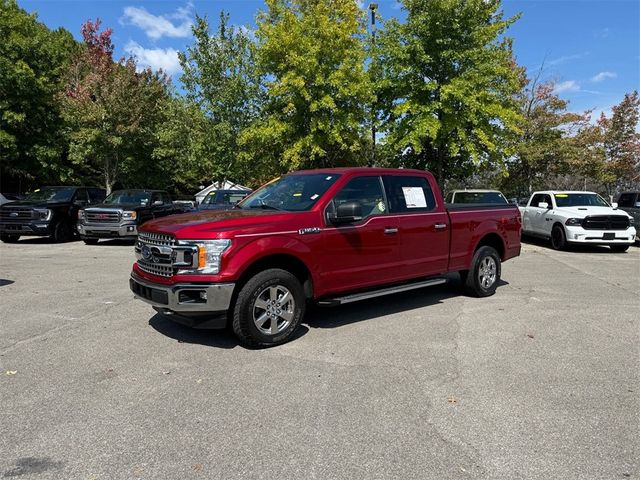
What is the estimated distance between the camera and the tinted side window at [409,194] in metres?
6.40

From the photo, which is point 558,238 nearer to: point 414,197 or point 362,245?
point 414,197

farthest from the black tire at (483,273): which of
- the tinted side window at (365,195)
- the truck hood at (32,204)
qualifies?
the truck hood at (32,204)

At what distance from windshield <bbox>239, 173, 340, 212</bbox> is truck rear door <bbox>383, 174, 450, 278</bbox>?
0.93 m

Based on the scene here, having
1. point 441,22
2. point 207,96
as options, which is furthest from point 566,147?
point 207,96

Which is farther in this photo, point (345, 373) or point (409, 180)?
point (409, 180)

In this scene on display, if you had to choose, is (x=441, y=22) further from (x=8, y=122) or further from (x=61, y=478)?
(x=8, y=122)

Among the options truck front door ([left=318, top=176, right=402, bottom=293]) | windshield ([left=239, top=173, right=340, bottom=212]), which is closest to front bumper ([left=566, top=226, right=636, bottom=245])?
truck front door ([left=318, top=176, right=402, bottom=293])

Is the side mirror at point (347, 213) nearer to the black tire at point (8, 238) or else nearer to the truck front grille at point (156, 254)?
Answer: the truck front grille at point (156, 254)

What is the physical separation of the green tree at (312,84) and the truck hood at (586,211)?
839 cm

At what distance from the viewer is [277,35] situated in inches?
773

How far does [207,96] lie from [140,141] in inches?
240

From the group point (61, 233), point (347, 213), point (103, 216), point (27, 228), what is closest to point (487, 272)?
point (347, 213)

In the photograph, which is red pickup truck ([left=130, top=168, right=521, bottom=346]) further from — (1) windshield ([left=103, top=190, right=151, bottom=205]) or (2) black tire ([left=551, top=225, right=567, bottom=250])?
(1) windshield ([left=103, top=190, right=151, bottom=205])

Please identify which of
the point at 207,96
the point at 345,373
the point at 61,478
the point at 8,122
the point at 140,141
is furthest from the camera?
the point at 140,141
